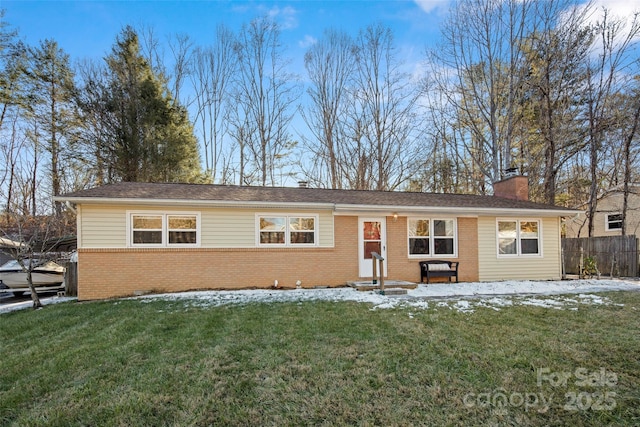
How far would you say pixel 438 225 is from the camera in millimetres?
10734

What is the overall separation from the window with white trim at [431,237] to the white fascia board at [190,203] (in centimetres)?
301

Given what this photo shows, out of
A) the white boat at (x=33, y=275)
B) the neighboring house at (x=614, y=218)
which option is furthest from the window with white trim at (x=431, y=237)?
the neighboring house at (x=614, y=218)

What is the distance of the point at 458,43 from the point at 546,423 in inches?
775

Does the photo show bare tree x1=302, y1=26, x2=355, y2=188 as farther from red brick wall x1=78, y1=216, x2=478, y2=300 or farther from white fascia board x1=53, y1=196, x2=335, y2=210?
white fascia board x1=53, y1=196, x2=335, y2=210

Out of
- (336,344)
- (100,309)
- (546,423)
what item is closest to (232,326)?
(336,344)

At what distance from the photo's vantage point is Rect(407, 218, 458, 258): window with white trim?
10.6 m

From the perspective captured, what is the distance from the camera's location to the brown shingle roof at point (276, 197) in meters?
8.88

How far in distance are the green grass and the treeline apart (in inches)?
428

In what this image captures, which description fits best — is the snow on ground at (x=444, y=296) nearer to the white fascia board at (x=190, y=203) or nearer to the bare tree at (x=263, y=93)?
the white fascia board at (x=190, y=203)

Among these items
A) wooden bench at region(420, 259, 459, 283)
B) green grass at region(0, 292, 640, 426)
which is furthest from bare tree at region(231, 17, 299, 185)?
green grass at region(0, 292, 640, 426)

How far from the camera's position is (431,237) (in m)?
10.6

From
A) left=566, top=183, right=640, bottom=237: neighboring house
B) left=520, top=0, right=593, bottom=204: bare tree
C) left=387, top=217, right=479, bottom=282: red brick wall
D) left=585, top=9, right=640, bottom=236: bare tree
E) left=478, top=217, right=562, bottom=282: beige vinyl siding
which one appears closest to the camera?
left=387, top=217, right=479, bottom=282: red brick wall

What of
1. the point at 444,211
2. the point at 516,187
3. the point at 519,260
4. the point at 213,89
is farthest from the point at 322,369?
the point at 213,89

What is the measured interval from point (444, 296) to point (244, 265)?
570cm
